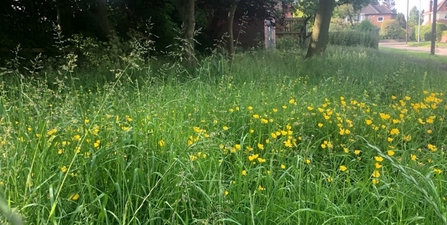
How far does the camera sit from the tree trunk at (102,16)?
10616mm

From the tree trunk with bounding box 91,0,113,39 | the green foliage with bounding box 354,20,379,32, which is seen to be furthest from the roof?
the tree trunk with bounding box 91,0,113,39

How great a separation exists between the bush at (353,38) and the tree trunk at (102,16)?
58.0ft

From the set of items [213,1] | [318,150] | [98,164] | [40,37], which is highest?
[213,1]

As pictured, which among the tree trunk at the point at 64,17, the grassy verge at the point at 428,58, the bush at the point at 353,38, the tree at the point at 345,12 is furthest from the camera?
the tree at the point at 345,12

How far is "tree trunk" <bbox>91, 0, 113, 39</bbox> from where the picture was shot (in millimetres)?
10616

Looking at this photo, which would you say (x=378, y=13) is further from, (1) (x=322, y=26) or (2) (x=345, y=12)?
(1) (x=322, y=26)

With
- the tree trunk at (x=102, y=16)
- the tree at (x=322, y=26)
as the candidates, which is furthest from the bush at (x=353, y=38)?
the tree trunk at (x=102, y=16)

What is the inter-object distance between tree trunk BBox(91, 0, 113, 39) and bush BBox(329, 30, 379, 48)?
17.7 m

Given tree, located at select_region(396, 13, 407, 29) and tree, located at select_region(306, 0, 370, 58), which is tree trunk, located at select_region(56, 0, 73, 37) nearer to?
tree, located at select_region(306, 0, 370, 58)

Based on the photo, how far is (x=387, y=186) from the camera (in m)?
2.33

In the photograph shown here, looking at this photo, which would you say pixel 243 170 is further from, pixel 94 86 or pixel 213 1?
pixel 213 1

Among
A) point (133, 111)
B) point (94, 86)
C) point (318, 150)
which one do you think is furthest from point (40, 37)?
point (318, 150)

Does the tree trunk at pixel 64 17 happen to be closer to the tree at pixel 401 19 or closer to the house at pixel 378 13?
the tree at pixel 401 19

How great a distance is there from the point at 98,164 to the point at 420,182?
6.23ft
